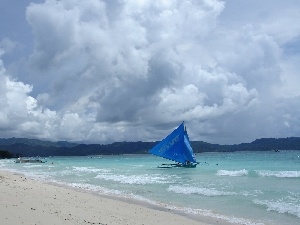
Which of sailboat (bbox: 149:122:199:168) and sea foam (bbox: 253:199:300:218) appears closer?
sea foam (bbox: 253:199:300:218)

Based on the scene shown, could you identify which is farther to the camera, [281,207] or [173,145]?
[173,145]

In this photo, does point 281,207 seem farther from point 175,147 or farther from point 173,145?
point 175,147

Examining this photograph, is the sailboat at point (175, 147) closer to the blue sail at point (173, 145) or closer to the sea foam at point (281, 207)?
the blue sail at point (173, 145)

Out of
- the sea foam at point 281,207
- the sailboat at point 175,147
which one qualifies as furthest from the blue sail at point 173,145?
the sea foam at point 281,207

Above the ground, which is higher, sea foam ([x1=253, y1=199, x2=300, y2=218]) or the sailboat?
the sailboat

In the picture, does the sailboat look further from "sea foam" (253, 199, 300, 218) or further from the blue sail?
"sea foam" (253, 199, 300, 218)

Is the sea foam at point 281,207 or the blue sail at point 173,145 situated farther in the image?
the blue sail at point 173,145

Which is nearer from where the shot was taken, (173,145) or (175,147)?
(173,145)

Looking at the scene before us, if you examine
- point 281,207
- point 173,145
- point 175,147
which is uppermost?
point 173,145

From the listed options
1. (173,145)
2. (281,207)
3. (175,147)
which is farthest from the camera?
(175,147)

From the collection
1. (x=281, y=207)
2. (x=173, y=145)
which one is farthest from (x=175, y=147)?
(x=281, y=207)

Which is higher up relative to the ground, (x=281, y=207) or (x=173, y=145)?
(x=173, y=145)

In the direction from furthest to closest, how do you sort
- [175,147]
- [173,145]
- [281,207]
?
1. [175,147]
2. [173,145]
3. [281,207]

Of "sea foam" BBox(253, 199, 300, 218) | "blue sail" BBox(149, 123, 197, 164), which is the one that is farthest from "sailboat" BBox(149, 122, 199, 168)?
"sea foam" BBox(253, 199, 300, 218)
